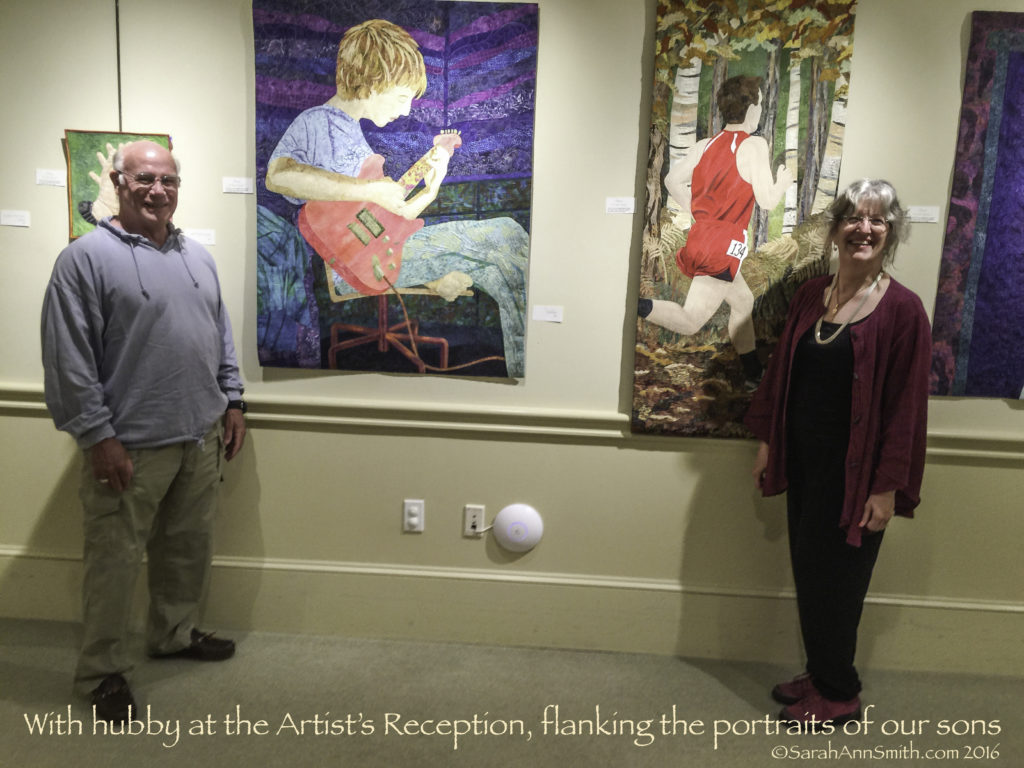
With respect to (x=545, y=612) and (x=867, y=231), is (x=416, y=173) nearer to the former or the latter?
(x=867, y=231)

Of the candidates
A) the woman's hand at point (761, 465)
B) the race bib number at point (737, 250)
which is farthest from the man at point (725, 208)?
the woman's hand at point (761, 465)

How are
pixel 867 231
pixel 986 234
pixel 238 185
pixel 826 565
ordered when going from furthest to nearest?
pixel 238 185 < pixel 986 234 < pixel 826 565 < pixel 867 231

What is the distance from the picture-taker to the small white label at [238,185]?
2.14 m

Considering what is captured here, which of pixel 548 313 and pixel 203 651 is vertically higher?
pixel 548 313

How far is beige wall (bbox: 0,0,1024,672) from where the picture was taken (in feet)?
6.75

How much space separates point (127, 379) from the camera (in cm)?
183

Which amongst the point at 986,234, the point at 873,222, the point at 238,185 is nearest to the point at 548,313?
the point at 873,222

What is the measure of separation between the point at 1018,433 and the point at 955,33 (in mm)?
1242

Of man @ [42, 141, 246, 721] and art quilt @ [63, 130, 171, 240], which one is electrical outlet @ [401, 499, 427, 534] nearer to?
man @ [42, 141, 246, 721]

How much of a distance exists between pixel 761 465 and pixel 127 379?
1.84 metres

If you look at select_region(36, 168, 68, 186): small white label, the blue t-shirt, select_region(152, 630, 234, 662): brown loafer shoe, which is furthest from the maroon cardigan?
select_region(36, 168, 68, 186): small white label

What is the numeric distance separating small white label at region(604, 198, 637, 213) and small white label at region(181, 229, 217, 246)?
127 centimetres

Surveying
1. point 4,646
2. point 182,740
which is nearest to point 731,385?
point 182,740

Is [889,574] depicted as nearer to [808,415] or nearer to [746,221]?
[808,415]
